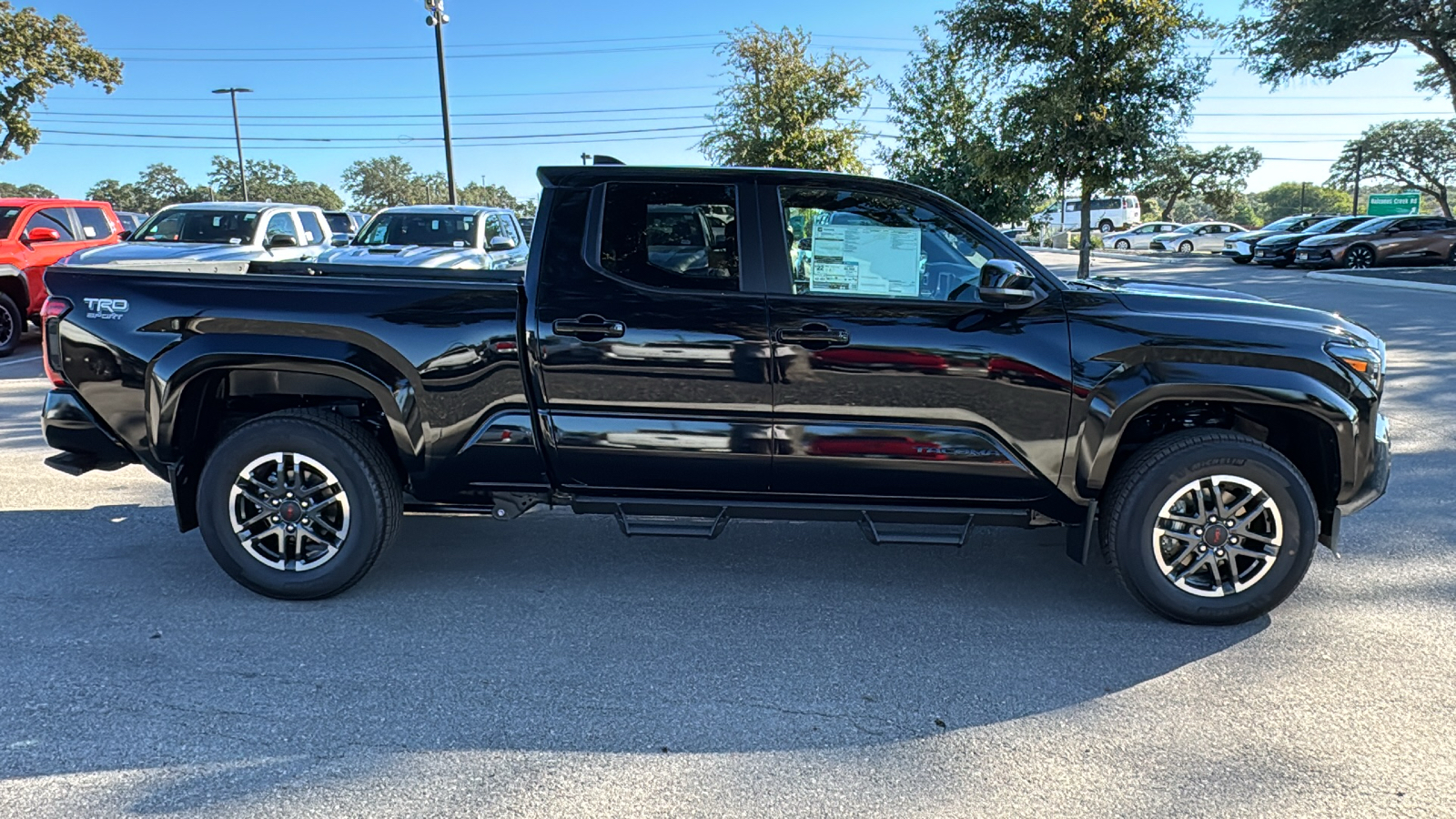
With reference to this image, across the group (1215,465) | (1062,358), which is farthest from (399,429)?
(1215,465)

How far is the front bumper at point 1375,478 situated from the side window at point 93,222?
15071mm

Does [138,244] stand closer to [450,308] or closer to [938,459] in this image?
[450,308]

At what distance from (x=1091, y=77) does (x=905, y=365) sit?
10.8 metres

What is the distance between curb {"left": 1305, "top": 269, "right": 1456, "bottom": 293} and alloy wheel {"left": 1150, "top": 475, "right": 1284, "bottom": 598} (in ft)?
61.3

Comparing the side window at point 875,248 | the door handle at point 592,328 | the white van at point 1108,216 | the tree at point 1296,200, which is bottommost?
the door handle at point 592,328

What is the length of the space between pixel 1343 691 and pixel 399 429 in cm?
381

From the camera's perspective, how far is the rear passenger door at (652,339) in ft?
12.3

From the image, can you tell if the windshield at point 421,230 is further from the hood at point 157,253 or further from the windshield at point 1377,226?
the windshield at point 1377,226

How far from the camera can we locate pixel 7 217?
11891 millimetres

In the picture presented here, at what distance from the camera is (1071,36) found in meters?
12.3

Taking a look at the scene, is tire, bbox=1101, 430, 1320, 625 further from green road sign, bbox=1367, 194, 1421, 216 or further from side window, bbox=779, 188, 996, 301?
green road sign, bbox=1367, 194, 1421, 216

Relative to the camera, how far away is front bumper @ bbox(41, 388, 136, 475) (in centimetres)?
402

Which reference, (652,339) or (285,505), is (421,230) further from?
(652,339)

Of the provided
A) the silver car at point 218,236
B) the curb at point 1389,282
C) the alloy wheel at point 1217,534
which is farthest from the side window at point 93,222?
the curb at point 1389,282
